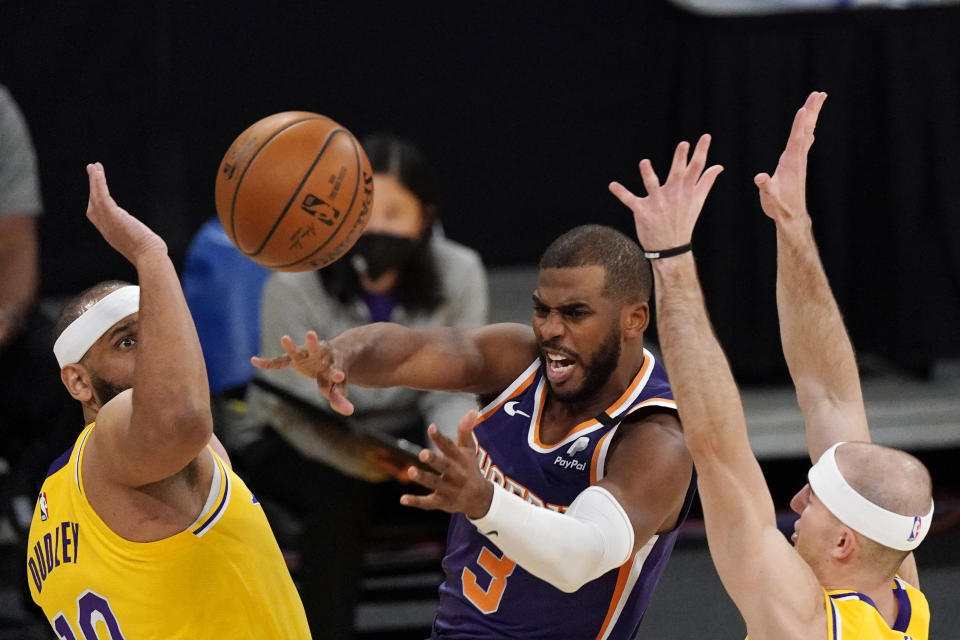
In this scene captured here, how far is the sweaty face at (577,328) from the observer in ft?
11.3

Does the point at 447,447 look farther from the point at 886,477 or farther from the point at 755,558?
the point at 886,477

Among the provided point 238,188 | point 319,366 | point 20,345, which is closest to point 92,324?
point 319,366

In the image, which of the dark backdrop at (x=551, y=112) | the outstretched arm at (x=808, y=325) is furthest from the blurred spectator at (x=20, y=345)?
the outstretched arm at (x=808, y=325)

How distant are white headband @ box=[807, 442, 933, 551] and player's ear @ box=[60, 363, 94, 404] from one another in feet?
5.41

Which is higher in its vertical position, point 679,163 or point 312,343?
point 679,163

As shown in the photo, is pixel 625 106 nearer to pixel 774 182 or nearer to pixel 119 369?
pixel 774 182

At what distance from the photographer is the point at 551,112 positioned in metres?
7.93

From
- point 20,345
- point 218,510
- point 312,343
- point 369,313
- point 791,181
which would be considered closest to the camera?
point 218,510

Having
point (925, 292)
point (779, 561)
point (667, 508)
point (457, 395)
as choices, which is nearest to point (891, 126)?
point (925, 292)

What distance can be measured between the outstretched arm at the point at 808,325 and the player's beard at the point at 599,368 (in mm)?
440

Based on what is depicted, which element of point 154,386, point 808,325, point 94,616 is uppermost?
point 154,386

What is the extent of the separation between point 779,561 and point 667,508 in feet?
1.80

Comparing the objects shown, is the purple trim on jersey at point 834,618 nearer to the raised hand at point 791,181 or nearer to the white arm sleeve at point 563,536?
the white arm sleeve at point 563,536

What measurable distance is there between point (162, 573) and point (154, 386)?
0.50 m
